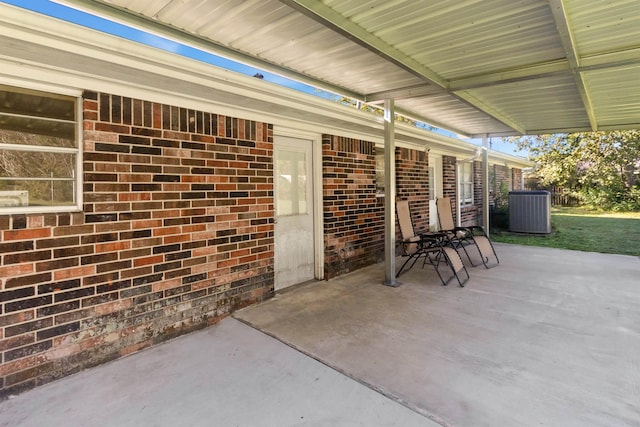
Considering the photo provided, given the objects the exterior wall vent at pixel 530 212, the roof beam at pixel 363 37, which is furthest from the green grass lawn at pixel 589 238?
the roof beam at pixel 363 37

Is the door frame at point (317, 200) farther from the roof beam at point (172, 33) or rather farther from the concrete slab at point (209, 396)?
the concrete slab at point (209, 396)

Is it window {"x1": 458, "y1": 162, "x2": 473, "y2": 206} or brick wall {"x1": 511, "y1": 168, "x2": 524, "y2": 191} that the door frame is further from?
brick wall {"x1": 511, "y1": 168, "x2": 524, "y2": 191}

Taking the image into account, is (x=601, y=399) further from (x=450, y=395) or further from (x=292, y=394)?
(x=292, y=394)

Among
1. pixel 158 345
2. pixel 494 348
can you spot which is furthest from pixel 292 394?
pixel 494 348

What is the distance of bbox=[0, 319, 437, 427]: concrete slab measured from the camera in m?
2.17

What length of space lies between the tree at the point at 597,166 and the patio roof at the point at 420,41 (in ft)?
54.3

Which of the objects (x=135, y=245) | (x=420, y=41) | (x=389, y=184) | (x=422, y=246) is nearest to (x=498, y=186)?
(x=422, y=246)

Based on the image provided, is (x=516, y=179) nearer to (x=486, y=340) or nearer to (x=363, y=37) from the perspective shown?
(x=486, y=340)

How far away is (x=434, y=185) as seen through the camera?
29.2ft

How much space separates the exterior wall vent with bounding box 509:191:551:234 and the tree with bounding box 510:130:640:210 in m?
10.4

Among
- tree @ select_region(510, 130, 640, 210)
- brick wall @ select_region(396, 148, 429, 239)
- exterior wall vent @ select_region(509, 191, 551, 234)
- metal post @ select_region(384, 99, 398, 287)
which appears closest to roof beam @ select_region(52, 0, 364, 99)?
metal post @ select_region(384, 99, 398, 287)

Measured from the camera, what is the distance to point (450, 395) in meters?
2.35

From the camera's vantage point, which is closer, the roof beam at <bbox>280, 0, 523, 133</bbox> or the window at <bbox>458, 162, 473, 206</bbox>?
the roof beam at <bbox>280, 0, 523, 133</bbox>

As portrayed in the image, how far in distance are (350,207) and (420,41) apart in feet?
9.72
